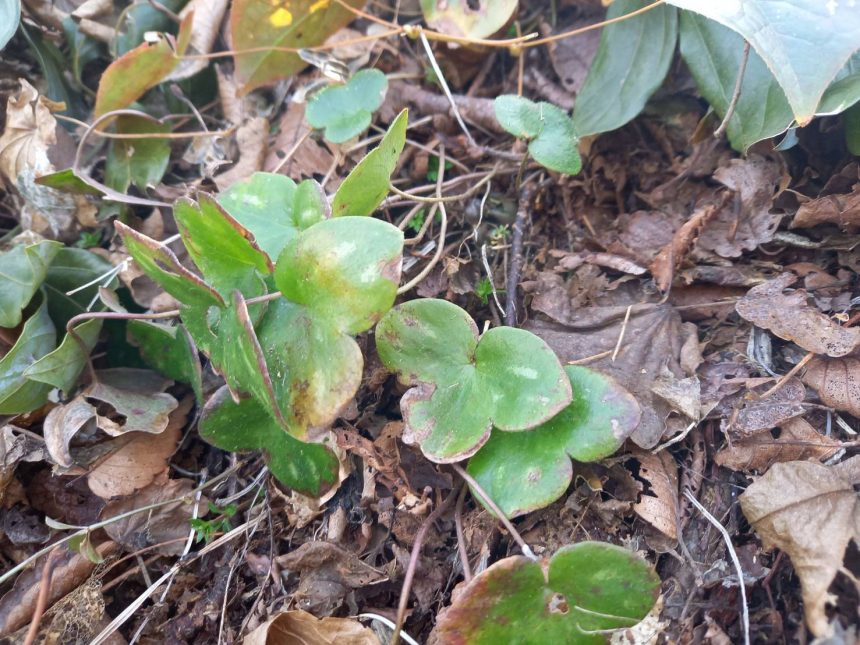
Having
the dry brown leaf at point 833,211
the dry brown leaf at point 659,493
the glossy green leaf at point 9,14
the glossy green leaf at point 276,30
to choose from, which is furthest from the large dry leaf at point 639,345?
the glossy green leaf at point 9,14

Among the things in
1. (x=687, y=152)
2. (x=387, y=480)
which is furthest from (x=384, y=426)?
(x=687, y=152)

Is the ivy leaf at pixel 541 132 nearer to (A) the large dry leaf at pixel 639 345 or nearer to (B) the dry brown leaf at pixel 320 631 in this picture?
(A) the large dry leaf at pixel 639 345

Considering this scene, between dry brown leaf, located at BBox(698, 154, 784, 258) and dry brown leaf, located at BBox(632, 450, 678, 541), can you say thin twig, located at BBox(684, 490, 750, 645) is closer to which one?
dry brown leaf, located at BBox(632, 450, 678, 541)

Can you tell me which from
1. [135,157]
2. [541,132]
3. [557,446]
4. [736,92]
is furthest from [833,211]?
[135,157]

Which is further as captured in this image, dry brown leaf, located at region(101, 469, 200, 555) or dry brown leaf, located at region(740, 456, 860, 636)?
dry brown leaf, located at region(101, 469, 200, 555)

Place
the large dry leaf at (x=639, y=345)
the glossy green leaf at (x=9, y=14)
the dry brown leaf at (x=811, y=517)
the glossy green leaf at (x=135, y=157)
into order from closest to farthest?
the dry brown leaf at (x=811, y=517) → the large dry leaf at (x=639, y=345) → the glossy green leaf at (x=9, y=14) → the glossy green leaf at (x=135, y=157)

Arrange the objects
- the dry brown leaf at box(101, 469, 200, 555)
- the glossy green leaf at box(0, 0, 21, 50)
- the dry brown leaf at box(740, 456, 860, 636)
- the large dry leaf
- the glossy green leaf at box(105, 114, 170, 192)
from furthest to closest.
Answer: the glossy green leaf at box(105, 114, 170, 192), the glossy green leaf at box(0, 0, 21, 50), the dry brown leaf at box(101, 469, 200, 555), the large dry leaf, the dry brown leaf at box(740, 456, 860, 636)

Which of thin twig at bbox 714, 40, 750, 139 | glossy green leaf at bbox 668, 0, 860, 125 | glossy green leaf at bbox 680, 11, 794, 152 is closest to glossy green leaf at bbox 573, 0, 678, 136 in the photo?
glossy green leaf at bbox 680, 11, 794, 152
